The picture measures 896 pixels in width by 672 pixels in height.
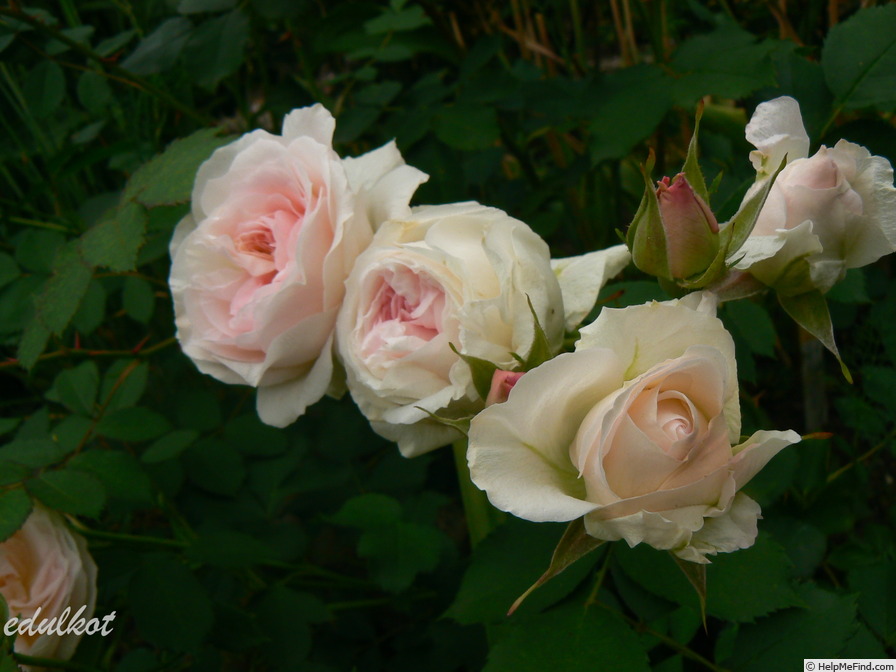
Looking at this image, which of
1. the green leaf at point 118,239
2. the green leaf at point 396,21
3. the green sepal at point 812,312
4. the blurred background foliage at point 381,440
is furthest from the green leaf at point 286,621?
the green leaf at point 396,21

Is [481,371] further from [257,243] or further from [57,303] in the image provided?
[57,303]

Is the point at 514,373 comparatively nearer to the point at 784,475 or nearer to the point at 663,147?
the point at 784,475

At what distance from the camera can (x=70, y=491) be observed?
757mm

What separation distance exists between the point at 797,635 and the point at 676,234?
43 centimetres

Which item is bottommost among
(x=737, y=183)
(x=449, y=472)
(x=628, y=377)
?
(x=449, y=472)

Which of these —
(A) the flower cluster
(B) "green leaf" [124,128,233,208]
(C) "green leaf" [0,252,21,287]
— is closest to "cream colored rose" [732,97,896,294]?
(A) the flower cluster

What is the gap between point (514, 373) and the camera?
0.49 m

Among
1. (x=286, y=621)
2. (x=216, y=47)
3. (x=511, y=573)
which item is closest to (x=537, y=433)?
(x=511, y=573)

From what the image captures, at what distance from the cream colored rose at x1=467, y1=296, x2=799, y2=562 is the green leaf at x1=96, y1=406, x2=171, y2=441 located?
58 centimetres

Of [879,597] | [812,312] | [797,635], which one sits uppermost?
[812,312]

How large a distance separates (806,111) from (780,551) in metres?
0.44

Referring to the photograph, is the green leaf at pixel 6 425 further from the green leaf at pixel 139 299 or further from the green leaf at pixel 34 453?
the green leaf at pixel 139 299

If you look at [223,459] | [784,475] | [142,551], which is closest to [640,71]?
[784,475]

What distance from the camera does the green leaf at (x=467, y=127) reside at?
1045 mm
